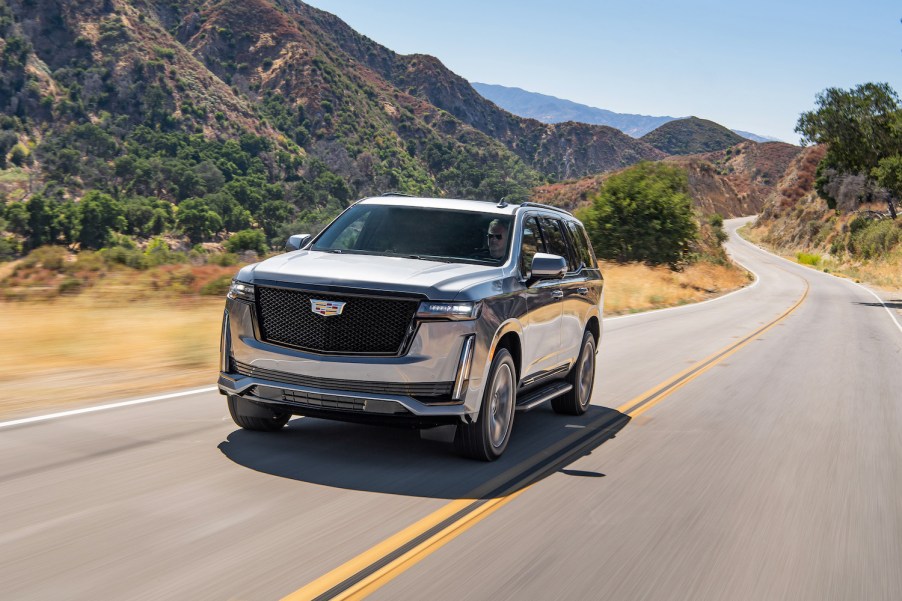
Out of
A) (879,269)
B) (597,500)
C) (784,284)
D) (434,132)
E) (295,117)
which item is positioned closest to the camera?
(597,500)

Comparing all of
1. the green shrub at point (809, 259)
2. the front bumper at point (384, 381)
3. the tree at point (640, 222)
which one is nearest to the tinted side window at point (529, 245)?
the front bumper at point (384, 381)

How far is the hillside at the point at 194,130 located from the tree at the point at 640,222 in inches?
1691

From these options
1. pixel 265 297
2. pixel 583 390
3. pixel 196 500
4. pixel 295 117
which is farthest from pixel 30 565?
pixel 295 117

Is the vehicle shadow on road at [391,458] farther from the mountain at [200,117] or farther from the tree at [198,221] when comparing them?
the mountain at [200,117]

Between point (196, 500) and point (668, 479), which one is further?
point (668, 479)

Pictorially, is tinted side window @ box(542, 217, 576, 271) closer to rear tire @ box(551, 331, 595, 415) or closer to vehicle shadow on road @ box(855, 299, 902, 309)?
rear tire @ box(551, 331, 595, 415)

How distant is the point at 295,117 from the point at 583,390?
148475 mm

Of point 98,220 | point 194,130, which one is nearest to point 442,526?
point 98,220

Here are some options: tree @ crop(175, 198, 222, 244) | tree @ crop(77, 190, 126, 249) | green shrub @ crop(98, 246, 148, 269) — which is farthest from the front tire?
tree @ crop(175, 198, 222, 244)

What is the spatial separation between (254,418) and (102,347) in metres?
5.33

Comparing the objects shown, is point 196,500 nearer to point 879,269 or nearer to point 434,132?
point 879,269

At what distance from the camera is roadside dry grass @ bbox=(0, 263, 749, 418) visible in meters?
8.60

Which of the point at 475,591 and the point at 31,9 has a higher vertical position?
the point at 31,9

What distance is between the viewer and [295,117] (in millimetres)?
151250
